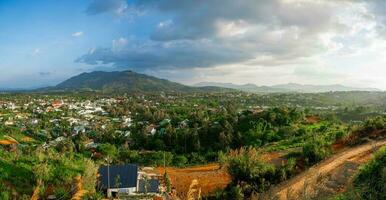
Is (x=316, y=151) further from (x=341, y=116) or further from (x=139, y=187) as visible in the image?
(x=341, y=116)

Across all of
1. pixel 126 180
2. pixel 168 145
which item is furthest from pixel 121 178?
pixel 168 145

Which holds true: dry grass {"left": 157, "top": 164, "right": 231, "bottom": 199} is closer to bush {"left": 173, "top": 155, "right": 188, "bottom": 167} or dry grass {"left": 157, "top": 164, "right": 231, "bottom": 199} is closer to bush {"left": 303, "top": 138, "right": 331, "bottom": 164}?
bush {"left": 303, "top": 138, "right": 331, "bottom": 164}

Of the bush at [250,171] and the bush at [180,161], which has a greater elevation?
the bush at [250,171]

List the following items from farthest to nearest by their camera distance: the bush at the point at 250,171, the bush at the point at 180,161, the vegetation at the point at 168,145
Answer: the bush at the point at 180,161 → the bush at the point at 250,171 → the vegetation at the point at 168,145

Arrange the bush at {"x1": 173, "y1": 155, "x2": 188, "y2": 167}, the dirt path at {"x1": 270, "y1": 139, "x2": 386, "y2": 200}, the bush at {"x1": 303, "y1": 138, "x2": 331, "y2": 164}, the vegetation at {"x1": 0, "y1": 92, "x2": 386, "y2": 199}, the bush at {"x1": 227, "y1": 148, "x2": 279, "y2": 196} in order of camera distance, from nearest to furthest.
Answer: the vegetation at {"x1": 0, "y1": 92, "x2": 386, "y2": 199}, the dirt path at {"x1": 270, "y1": 139, "x2": 386, "y2": 200}, the bush at {"x1": 227, "y1": 148, "x2": 279, "y2": 196}, the bush at {"x1": 303, "y1": 138, "x2": 331, "y2": 164}, the bush at {"x1": 173, "y1": 155, "x2": 188, "y2": 167}

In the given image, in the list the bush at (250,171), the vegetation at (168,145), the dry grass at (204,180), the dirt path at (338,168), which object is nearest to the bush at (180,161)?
the vegetation at (168,145)

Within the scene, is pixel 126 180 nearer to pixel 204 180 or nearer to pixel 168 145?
pixel 204 180

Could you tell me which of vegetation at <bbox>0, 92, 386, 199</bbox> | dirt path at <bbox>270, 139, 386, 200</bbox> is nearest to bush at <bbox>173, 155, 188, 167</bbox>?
vegetation at <bbox>0, 92, 386, 199</bbox>

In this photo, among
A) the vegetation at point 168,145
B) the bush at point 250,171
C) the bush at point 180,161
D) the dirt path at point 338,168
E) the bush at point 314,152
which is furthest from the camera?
the bush at point 180,161

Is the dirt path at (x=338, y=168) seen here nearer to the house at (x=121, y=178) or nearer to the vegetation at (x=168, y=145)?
the vegetation at (x=168, y=145)

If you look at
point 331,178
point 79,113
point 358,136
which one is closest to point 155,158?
point 358,136

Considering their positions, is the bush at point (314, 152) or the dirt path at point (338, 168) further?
the bush at point (314, 152)
